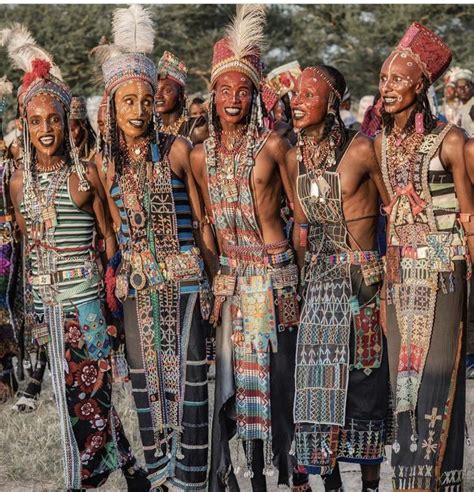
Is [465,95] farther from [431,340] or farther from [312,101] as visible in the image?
[431,340]

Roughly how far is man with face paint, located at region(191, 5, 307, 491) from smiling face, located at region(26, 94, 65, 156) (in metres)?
0.77

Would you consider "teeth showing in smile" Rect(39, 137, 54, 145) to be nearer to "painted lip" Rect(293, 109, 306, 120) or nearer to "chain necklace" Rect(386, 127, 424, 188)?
"painted lip" Rect(293, 109, 306, 120)

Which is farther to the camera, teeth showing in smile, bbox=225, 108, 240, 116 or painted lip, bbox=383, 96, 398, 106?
teeth showing in smile, bbox=225, 108, 240, 116

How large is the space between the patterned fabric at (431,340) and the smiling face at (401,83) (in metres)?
0.21

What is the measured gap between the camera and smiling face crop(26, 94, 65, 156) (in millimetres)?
5516

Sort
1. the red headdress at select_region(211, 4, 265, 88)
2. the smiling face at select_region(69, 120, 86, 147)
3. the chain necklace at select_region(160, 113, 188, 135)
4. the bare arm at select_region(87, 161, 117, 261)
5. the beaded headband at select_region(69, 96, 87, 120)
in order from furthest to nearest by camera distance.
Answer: the chain necklace at select_region(160, 113, 188, 135), the smiling face at select_region(69, 120, 86, 147), the beaded headband at select_region(69, 96, 87, 120), the bare arm at select_region(87, 161, 117, 261), the red headdress at select_region(211, 4, 265, 88)

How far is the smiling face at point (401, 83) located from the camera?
488 cm

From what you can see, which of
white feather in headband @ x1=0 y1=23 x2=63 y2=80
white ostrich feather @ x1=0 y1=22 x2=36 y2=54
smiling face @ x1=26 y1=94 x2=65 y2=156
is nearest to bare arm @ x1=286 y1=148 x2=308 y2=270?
smiling face @ x1=26 y1=94 x2=65 y2=156

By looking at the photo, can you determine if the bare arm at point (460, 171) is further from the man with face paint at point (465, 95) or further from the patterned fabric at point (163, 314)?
the man with face paint at point (465, 95)

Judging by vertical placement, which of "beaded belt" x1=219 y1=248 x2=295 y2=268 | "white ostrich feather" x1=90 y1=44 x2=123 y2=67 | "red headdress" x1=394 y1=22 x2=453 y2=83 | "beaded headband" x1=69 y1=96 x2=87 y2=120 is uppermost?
"white ostrich feather" x1=90 y1=44 x2=123 y2=67

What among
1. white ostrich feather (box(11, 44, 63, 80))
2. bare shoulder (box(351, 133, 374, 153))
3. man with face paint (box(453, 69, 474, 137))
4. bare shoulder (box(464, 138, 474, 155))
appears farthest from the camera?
man with face paint (box(453, 69, 474, 137))

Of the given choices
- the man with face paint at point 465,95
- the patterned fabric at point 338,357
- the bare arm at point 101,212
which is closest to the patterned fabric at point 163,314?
the bare arm at point 101,212

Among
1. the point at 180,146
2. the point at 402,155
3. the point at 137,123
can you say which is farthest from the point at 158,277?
the point at 402,155

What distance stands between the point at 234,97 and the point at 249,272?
2.94ft
